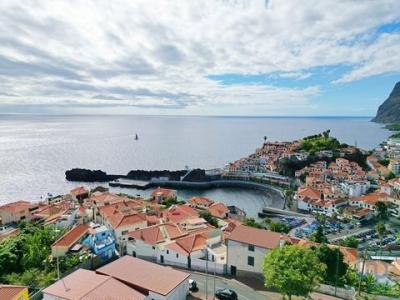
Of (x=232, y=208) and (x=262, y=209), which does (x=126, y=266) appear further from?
(x=262, y=209)

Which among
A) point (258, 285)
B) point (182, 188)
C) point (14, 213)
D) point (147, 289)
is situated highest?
point (147, 289)

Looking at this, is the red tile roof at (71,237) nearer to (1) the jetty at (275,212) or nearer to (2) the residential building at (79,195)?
(2) the residential building at (79,195)

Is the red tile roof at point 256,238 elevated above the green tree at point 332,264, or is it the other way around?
the red tile roof at point 256,238

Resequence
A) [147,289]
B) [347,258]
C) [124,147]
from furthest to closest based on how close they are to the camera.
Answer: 1. [124,147]
2. [347,258]
3. [147,289]

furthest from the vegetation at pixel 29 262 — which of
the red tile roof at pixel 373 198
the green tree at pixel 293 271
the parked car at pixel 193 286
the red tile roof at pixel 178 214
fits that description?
the red tile roof at pixel 373 198

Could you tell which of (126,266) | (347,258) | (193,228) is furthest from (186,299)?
(347,258)
